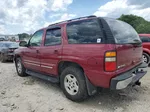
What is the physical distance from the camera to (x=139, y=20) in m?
54.9

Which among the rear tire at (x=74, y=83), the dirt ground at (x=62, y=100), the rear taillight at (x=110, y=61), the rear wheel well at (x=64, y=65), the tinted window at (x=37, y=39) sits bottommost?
the dirt ground at (x=62, y=100)

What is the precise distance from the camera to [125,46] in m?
3.44

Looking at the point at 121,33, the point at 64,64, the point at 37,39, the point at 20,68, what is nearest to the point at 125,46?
the point at 121,33

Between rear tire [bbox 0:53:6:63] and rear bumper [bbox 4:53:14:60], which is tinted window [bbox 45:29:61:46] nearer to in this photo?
rear bumper [bbox 4:53:14:60]

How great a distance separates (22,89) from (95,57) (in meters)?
2.84

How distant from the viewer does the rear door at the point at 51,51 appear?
4.32m

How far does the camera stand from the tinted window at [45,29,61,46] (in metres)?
4.42

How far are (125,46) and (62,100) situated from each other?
2.03 m

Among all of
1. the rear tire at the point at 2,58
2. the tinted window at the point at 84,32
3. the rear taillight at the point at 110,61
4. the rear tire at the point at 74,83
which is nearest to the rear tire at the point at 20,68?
the rear tire at the point at 74,83

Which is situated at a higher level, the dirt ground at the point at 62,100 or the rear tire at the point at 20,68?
the rear tire at the point at 20,68

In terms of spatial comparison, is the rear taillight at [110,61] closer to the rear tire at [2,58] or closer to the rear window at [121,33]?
the rear window at [121,33]

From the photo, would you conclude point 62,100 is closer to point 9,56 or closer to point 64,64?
point 64,64

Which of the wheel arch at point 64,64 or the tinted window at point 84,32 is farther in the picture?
the wheel arch at point 64,64

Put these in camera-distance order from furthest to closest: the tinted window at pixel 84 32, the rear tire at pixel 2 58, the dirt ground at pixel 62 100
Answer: the rear tire at pixel 2 58
the dirt ground at pixel 62 100
the tinted window at pixel 84 32
